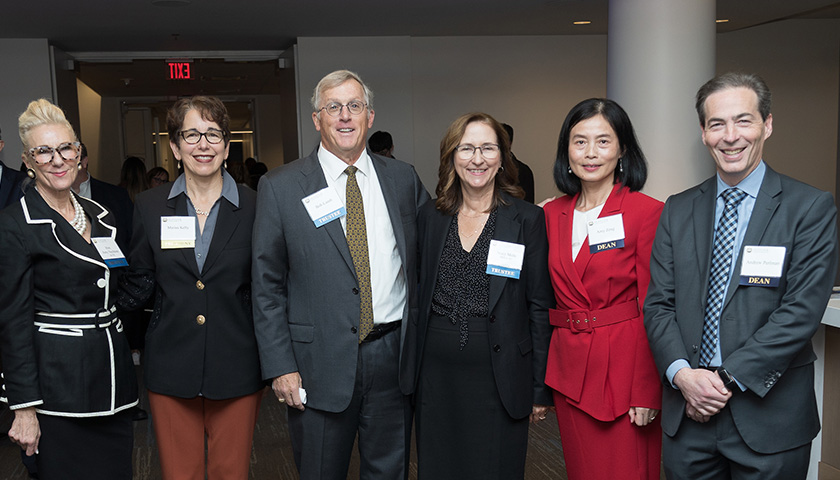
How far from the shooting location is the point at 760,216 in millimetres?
2049

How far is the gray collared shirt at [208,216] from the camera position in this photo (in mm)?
2465

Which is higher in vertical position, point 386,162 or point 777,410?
point 386,162

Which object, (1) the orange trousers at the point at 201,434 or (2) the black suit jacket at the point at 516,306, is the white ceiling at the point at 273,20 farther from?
(1) the orange trousers at the point at 201,434

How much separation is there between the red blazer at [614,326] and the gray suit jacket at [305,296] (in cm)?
61

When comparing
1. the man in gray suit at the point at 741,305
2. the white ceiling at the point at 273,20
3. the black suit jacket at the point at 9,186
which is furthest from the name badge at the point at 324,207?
the white ceiling at the point at 273,20

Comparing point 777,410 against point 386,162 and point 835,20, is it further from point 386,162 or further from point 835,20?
point 835,20

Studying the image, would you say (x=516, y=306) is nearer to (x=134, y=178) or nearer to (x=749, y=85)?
(x=749, y=85)

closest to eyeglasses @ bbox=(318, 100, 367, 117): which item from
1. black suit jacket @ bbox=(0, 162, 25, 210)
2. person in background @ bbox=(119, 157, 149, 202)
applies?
black suit jacket @ bbox=(0, 162, 25, 210)

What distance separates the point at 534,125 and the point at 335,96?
7190 mm

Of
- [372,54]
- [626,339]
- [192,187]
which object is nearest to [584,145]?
[626,339]

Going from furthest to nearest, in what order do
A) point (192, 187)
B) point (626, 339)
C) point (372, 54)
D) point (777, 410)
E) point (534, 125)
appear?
point (534, 125), point (372, 54), point (192, 187), point (626, 339), point (777, 410)

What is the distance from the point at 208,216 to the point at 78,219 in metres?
0.44

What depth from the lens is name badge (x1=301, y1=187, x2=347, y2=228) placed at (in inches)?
96.9

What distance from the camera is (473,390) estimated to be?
2.49 m
